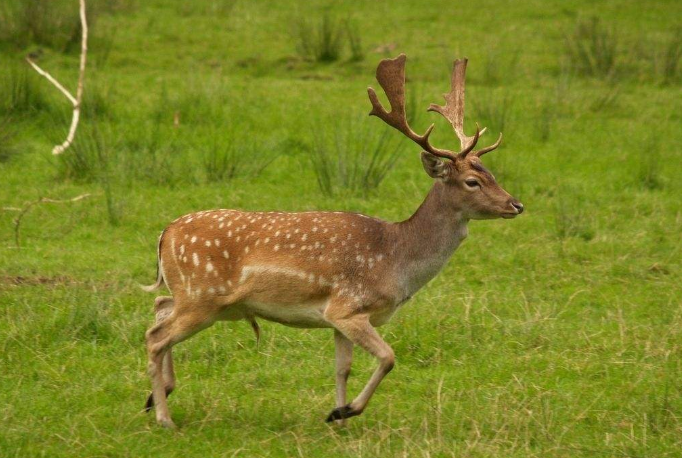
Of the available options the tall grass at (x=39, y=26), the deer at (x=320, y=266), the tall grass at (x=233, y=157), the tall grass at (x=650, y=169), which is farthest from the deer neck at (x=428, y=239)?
the tall grass at (x=39, y=26)

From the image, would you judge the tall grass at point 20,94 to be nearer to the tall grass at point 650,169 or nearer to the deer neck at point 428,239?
the tall grass at point 650,169

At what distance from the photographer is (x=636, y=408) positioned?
232 inches

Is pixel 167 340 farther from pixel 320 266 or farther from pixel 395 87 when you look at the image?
pixel 395 87

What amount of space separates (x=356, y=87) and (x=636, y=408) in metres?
7.01

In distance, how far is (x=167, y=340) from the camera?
5574 millimetres

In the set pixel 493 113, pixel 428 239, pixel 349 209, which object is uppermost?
pixel 428 239

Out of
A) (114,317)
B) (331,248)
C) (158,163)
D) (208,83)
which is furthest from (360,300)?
(208,83)

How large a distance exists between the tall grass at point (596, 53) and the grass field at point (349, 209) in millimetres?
39

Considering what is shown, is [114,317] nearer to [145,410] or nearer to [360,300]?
[145,410]

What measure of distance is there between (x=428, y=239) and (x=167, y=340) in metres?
1.28

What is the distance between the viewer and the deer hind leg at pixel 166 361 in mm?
5699

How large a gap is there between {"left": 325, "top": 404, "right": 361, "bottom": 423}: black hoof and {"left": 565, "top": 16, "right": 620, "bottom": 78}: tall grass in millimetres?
8132

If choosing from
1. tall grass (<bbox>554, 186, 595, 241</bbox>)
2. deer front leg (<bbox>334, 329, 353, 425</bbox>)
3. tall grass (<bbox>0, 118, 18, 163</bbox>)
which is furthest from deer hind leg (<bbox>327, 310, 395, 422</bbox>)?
tall grass (<bbox>0, 118, 18, 163</bbox>)

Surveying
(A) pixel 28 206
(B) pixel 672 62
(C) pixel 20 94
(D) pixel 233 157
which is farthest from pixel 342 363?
(B) pixel 672 62
